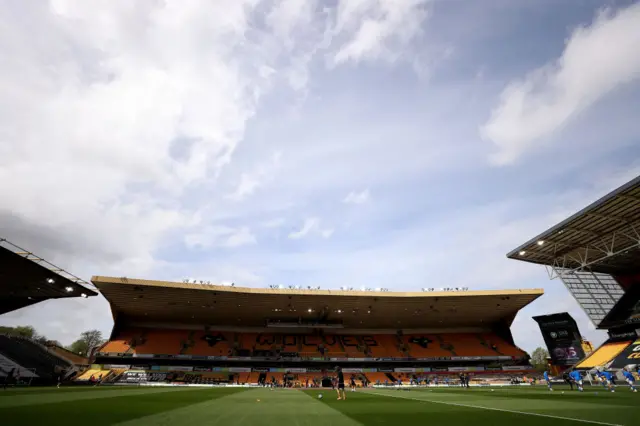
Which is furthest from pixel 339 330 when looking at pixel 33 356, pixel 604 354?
pixel 33 356

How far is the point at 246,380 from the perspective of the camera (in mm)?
41906

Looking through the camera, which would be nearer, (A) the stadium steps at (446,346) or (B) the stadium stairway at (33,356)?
(B) the stadium stairway at (33,356)

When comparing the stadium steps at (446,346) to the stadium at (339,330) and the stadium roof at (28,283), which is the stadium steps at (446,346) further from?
the stadium roof at (28,283)

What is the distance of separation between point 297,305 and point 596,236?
32679mm

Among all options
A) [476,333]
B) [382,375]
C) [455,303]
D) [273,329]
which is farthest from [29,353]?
[476,333]

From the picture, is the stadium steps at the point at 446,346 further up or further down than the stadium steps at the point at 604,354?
further up

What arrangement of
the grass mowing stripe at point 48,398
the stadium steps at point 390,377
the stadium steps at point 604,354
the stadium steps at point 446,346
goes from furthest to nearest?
the stadium steps at point 446,346 < the stadium steps at point 390,377 < the stadium steps at point 604,354 < the grass mowing stripe at point 48,398

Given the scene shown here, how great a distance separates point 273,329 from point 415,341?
23.1 m

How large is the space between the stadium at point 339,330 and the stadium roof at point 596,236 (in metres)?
0.14

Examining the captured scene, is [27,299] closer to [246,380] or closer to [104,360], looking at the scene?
[104,360]

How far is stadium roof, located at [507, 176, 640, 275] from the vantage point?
74.7ft

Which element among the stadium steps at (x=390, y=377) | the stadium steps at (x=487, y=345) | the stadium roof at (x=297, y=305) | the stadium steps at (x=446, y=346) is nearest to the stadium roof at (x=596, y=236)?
the stadium roof at (x=297, y=305)

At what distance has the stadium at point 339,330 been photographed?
27.8m

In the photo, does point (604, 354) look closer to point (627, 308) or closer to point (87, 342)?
point (627, 308)
